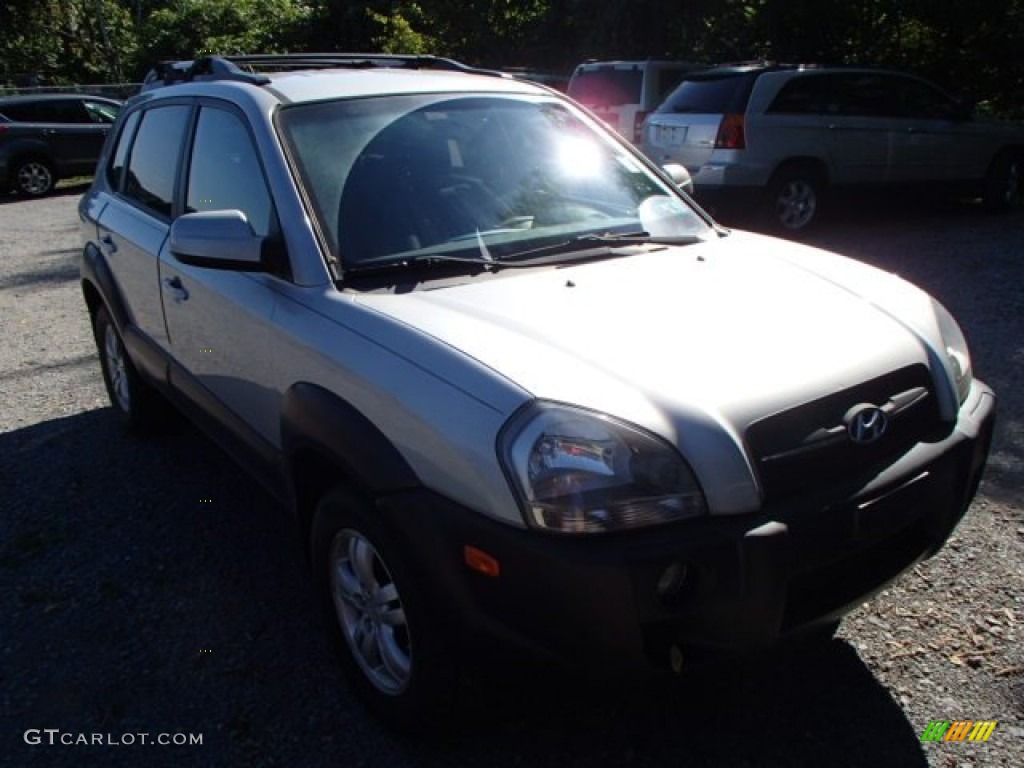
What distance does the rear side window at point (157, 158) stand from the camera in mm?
3899

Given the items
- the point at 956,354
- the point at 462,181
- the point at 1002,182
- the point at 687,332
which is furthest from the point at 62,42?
the point at 956,354

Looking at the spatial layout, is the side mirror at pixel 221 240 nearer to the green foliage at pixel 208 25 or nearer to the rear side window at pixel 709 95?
the rear side window at pixel 709 95

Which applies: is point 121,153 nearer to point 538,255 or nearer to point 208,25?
point 538,255

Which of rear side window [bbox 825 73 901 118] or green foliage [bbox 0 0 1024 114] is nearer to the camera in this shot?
rear side window [bbox 825 73 901 118]

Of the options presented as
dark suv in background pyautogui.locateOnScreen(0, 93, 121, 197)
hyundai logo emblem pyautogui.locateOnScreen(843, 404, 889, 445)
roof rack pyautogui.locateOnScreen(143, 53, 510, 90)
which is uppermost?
roof rack pyautogui.locateOnScreen(143, 53, 510, 90)

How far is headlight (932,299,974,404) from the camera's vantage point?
8.79ft

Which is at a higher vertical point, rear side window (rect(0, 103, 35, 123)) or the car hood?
the car hood

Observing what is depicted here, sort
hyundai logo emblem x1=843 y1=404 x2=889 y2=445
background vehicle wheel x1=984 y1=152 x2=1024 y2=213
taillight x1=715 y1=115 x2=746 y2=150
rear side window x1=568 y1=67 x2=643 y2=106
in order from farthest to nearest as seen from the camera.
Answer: rear side window x1=568 y1=67 x2=643 y2=106
background vehicle wheel x1=984 y1=152 x2=1024 y2=213
taillight x1=715 y1=115 x2=746 y2=150
hyundai logo emblem x1=843 y1=404 x2=889 y2=445

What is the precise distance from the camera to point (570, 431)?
6.77 ft

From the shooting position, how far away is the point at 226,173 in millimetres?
3361

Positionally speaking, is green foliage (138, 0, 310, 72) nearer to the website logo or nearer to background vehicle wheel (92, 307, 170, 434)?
background vehicle wheel (92, 307, 170, 434)

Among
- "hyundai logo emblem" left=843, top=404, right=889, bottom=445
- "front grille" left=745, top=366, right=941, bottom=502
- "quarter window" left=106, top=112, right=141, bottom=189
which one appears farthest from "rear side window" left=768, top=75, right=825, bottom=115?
"hyundai logo emblem" left=843, top=404, right=889, bottom=445

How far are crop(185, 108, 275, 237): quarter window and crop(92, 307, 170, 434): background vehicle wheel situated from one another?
52.1 inches

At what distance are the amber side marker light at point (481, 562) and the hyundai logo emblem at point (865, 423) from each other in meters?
0.96
